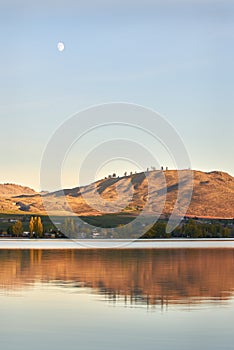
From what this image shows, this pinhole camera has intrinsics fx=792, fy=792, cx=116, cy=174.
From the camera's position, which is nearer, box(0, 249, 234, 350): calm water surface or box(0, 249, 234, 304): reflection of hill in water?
box(0, 249, 234, 350): calm water surface

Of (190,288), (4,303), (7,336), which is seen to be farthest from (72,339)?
(190,288)

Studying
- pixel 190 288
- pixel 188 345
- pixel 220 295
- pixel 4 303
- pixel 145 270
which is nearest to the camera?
pixel 188 345

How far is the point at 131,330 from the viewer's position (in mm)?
27969

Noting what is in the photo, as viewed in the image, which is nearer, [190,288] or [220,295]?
[220,295]

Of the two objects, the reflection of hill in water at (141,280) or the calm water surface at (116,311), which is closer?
the calm water surface at (116,311)

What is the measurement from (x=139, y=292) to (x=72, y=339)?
14.3 meters

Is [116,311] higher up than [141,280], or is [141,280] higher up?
[141,280]

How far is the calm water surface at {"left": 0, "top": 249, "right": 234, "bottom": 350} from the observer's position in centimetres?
2572

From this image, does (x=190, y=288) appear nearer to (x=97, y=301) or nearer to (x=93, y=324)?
(x=97, y=301)

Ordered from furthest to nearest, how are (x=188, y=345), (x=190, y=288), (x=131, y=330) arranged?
(x=190, y=288) < (x=131, y=330) < (x=188, y=345)

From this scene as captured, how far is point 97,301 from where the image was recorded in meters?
36.2

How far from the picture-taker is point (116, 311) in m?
32.6

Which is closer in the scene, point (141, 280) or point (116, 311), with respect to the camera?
point (116, 311)

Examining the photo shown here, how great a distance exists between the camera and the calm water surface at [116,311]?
25.7 meters
